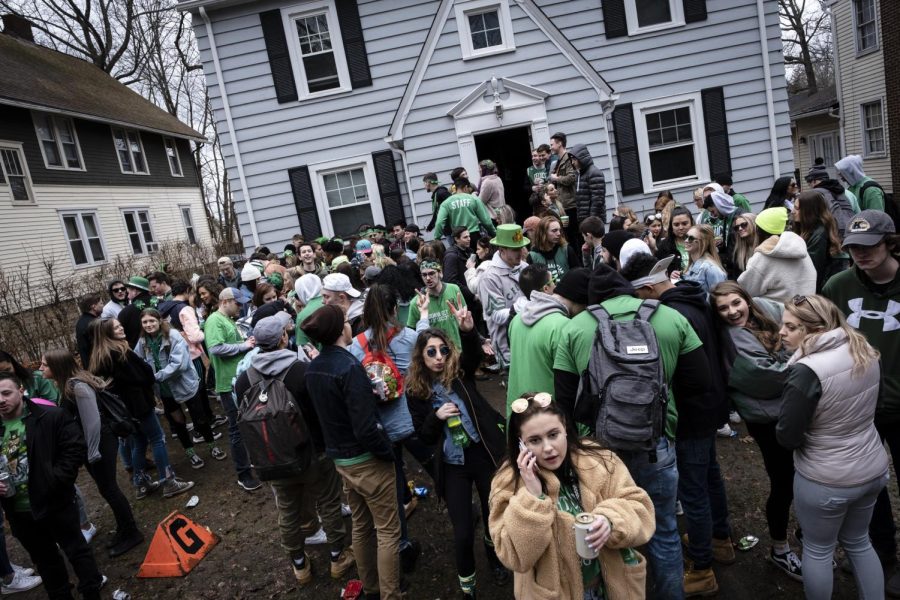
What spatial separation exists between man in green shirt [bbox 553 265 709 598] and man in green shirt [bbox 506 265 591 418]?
13cm

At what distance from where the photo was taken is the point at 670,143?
10.9 meters

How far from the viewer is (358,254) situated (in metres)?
8.59

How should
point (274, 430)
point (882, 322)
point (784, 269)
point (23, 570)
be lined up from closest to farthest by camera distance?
point (882, 322) → point (274, 430) → point (784, 269) → point (23, 570)

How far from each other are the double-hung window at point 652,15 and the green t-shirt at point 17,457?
11220 mm

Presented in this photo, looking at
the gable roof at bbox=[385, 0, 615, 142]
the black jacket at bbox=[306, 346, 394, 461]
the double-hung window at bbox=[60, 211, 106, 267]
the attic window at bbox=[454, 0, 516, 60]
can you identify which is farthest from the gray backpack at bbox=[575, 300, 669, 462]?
the double-hung window at bbox=[60, 211, 106, 267]

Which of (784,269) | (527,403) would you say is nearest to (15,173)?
(527,403)

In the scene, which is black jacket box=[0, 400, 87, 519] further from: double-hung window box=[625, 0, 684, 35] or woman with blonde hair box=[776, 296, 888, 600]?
double-hung window box=[625, 0, 684, 35]

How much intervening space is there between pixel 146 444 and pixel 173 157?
984 inches

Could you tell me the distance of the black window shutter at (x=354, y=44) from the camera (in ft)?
35.4

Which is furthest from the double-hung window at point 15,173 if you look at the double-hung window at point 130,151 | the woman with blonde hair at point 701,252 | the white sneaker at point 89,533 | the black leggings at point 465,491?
the woman with blonde hair at point 701,252

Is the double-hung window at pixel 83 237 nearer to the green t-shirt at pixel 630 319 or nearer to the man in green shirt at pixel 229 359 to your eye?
the man in green shirt at pixel 229 359

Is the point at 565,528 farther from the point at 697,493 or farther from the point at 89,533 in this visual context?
the point at 89,533

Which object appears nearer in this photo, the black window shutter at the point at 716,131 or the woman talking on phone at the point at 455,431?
the woman talking on phone at the point at 455,431

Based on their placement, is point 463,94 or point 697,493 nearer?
point 697,493
